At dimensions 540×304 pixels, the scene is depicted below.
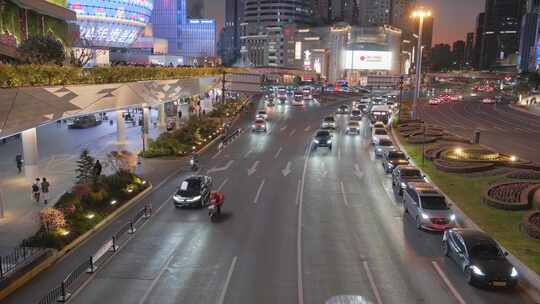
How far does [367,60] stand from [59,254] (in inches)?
7424

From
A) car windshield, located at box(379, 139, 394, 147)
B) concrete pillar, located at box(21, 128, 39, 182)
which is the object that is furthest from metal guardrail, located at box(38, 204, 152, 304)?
car windshield, located at box(379, 139, 394, 147)

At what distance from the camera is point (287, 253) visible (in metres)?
19.7

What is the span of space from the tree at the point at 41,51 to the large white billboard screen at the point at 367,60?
168225 millimetres

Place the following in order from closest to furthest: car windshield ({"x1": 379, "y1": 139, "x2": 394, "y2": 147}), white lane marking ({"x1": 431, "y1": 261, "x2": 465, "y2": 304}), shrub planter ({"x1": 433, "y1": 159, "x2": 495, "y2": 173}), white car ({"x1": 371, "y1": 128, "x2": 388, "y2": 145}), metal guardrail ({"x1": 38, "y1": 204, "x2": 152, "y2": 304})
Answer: metal guardrail ({"x1": 38, "y1": 204, "x2": 152, "y2": 304})
white lane marking ({"x1": 431, "y1": 261, "x2": 465, "y2": 304})
shrub planter ({"x1": 433, "y1": 159, "x2": 495, "y2": 173})
car windshield ({"x1": 379, "y1": 139, "x2": 394, "y2": 147})
white car ({"x1": 371, "y1": 128, "x2": 388, "y2": 145})

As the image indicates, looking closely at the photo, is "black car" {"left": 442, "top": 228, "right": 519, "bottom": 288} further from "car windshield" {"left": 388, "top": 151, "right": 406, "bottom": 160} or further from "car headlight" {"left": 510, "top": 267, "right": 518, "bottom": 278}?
"car windshield" {"left": 388, "top": 151, "right": 406, "bottom": 160}

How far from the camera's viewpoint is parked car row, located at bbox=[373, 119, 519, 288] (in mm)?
16562

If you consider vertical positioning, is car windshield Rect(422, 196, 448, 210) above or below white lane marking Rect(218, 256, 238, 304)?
above

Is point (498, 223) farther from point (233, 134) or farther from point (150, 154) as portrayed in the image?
point (233, 134)

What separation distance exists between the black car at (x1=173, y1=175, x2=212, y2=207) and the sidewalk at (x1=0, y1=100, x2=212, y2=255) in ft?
22.9

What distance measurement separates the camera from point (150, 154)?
135ft

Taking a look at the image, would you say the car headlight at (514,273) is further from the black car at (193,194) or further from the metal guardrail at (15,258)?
the metal guardrail at (15,258)

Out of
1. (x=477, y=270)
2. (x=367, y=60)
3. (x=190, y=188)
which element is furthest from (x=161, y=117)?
(x=367, y=60)

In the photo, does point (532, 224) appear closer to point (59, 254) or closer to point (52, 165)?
point (59, 254)

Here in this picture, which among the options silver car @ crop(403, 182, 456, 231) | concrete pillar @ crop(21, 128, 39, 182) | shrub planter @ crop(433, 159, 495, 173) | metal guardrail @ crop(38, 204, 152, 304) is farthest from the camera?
shrub planter @ crop(433, 159, 495, 173)
